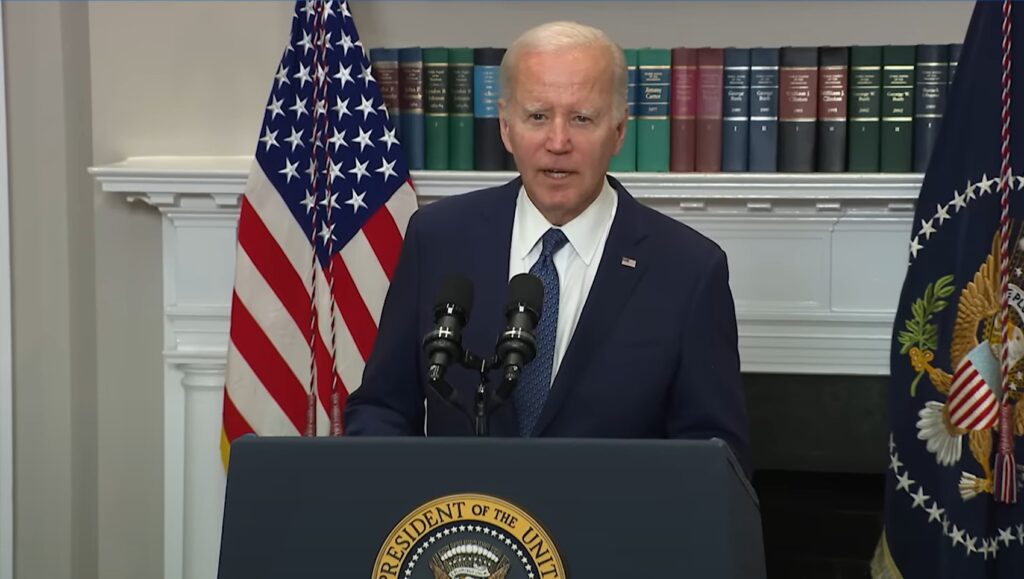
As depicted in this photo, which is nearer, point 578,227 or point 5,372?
point 578,227

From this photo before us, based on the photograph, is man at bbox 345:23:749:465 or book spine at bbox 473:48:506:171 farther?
book spine at bbox 473:48:506:171

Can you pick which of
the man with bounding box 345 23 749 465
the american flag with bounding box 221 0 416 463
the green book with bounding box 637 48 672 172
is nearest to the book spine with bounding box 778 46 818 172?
the green book with bounding box 637 48 672 172

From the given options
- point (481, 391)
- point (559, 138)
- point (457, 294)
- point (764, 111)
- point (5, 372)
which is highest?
point (764, 111)

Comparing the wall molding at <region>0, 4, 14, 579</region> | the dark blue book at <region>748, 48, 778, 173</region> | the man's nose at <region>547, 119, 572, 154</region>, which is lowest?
the wall molding at <region>0, 4, 14, 579</region>

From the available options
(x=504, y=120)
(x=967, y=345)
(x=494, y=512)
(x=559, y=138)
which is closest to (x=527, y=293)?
(x=494, y=512)

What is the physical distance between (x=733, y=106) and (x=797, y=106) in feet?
0.52

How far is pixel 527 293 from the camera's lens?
1438mm

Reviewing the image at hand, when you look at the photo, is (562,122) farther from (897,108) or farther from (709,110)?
(897,108)

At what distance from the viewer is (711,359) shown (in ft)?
6.22

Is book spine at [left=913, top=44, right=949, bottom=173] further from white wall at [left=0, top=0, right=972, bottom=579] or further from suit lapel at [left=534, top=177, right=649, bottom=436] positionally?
suit lapel at [left=534, top=177, right=649, bottom=436]

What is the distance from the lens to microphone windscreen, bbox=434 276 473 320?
1.45m

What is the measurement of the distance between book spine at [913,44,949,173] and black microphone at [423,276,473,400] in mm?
2018

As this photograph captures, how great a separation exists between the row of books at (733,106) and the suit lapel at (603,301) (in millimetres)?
1349

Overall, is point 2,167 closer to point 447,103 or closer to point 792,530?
point 447,103
